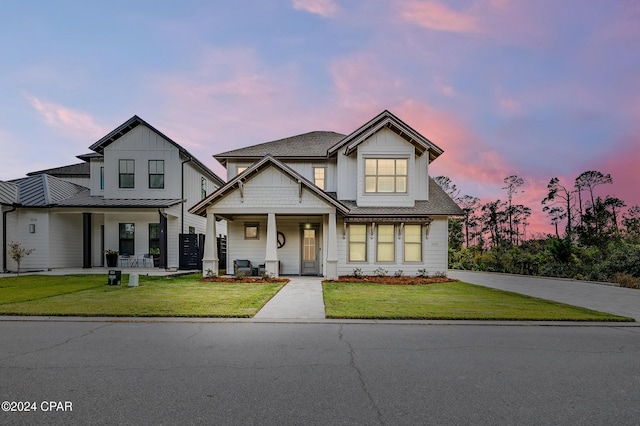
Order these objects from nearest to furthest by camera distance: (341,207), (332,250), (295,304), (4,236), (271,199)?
(295,304)
(341,207)
(332,250)
(271,199)
(4,236)

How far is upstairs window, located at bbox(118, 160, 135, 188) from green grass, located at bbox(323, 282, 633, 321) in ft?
52.5

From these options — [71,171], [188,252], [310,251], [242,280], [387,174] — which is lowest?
[242,280]

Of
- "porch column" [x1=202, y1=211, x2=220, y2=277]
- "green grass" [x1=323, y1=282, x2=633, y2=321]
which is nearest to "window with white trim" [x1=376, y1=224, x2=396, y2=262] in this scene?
"green grass" [x1=323, y1=282, x2=633, y2=321]

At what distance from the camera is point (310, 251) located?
64.2ft

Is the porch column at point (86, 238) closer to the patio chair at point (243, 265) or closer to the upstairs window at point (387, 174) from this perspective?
the patio chair at point (243, 265)

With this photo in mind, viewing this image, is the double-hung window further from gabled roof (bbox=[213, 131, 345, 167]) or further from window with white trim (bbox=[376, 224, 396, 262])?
window with white trim (bbox=[376, 224, 396, 262])

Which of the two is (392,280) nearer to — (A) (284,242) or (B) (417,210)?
(B) (417,210)

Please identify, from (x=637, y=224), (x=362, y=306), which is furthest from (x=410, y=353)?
(x=637, y=224)

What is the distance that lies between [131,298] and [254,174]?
8553 mm

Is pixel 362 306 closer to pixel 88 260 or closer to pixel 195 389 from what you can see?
pixel 195 389

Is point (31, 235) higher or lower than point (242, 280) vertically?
higher

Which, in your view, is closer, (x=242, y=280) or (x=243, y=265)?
(x=242, y=280)

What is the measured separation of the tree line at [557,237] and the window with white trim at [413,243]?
972cm

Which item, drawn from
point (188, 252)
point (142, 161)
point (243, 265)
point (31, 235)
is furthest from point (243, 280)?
point (31, 235)
